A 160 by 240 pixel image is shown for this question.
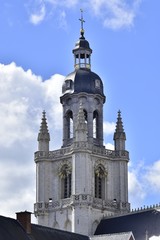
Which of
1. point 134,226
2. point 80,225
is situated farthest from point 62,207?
point 134,226

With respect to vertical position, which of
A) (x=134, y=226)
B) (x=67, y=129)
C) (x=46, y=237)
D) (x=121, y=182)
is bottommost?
(x=46, y=237)

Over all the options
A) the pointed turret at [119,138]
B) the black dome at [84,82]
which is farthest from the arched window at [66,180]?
the black dome at [84,82]

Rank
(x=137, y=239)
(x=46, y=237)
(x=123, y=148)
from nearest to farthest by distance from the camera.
Result: (x=46, y=237) → (x=137, y=239) → (x=123, y=148)

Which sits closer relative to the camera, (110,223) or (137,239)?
(137,239)

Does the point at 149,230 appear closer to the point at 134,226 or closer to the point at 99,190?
the point at 134,226

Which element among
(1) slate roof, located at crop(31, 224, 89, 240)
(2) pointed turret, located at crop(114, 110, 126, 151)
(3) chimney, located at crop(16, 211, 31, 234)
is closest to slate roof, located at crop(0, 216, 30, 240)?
(3) chimney, located at crop(16, 211, 31, 234)

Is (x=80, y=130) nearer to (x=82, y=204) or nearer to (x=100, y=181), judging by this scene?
(x=100, y=181)

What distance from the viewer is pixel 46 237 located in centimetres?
7188

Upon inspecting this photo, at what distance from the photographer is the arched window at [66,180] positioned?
10131 cm

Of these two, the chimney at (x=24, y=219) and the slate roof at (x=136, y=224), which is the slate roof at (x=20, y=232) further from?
the slate roof at (x=136, y=224)

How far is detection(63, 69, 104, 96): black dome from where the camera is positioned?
345 ft

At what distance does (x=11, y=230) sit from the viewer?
221 ft

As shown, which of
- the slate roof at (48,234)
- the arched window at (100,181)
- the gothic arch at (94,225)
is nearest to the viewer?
the slate roof at (48,234)

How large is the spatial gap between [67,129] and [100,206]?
37.3 feet
